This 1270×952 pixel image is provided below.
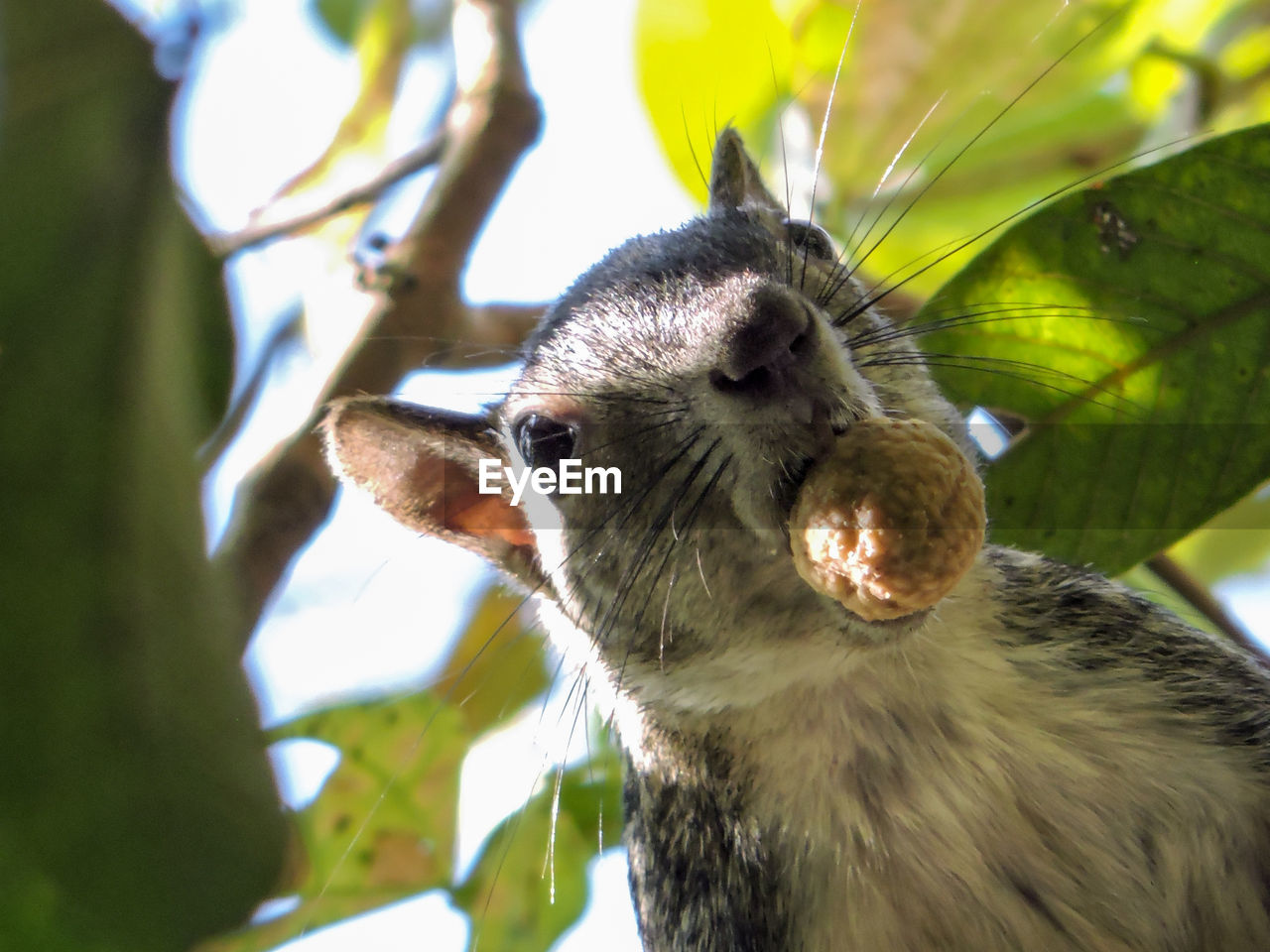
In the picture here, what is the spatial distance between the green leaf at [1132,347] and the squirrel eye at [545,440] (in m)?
0.49

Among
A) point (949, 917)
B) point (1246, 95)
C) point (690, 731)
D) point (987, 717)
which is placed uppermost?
point (1246, 95)

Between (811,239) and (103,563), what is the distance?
1.35 meters

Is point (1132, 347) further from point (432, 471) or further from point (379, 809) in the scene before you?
point (379, 809)

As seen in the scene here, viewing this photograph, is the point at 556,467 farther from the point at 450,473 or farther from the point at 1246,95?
the point at 1246,95

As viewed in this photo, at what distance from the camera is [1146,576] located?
2.19 metres

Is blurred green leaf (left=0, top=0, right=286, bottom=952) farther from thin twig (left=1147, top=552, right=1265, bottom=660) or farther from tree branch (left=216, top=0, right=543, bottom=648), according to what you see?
thin twig (left=1147, top=552, right=1265, bottom=660)

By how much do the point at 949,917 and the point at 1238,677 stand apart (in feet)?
1.81

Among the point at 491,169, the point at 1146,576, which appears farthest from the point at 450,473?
the point at 1146,576

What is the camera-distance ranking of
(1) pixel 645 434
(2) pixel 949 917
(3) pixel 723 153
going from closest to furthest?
(1) pixel 645 434
(2) pixel 949 917
(3) pixel 723 153

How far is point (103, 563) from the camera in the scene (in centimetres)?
46

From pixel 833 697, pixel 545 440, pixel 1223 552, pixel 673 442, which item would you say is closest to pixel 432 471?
pixel 545 440

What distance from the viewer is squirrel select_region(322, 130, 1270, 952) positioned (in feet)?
4.23

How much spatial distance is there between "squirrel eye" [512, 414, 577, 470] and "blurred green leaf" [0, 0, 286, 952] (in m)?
0.92

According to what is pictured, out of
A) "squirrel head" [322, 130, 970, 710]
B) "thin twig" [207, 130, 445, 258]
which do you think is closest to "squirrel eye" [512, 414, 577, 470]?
"squirrel head" [322, 130, 970, 710]
